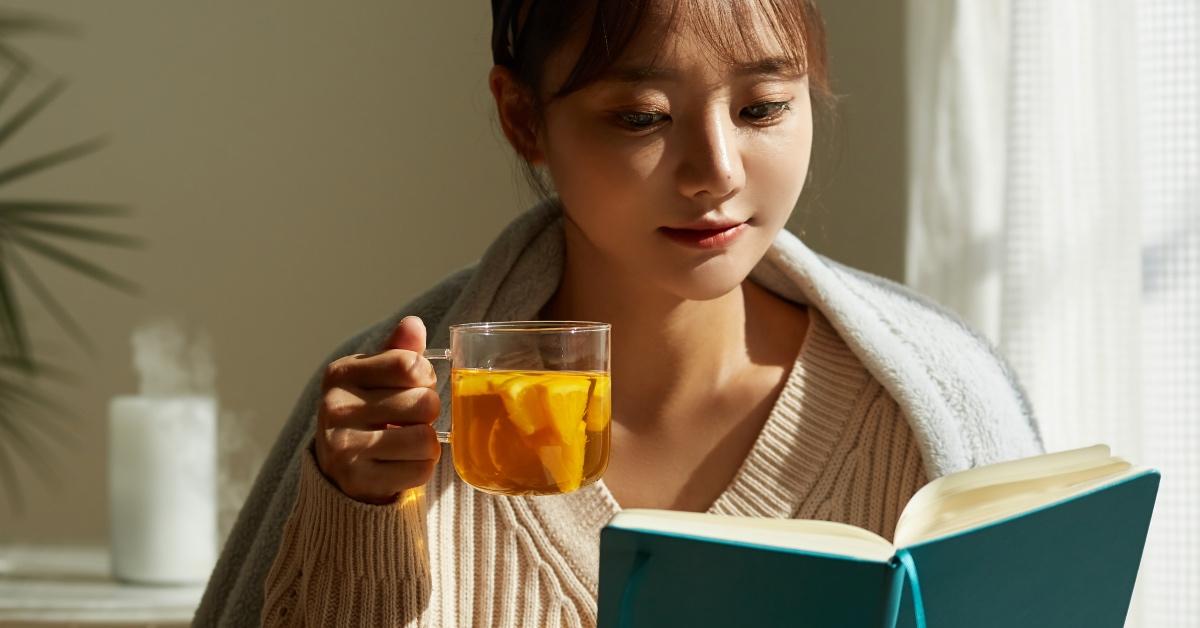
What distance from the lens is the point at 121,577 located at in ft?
6.90

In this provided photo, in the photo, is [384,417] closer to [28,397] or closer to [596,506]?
[596,506]

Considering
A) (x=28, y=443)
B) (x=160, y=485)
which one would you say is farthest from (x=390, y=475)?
(x=28, y=443)

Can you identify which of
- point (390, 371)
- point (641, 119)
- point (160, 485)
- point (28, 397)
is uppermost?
point (641, 119)

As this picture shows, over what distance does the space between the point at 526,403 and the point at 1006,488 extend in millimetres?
334

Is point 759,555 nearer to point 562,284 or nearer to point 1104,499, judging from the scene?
point 1104,499

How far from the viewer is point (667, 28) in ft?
3.77

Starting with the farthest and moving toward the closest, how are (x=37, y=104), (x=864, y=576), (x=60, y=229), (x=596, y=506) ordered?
(x=37, y=104), (x=60, y=229), (x=596, y=506), (x=864, y=576)

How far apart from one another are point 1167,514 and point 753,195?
1055 millimetres

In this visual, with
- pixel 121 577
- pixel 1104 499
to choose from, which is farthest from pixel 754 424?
pixel 121 577

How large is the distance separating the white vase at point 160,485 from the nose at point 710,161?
1.19 metres

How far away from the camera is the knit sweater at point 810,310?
1.32 metres

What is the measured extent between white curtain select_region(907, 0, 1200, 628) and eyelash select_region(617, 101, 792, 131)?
85 cm

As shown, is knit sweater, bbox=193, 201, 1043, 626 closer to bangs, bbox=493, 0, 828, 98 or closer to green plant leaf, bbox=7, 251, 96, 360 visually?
bangs, bbox=493, 0, 828, 98

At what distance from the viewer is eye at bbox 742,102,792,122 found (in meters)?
1.18
